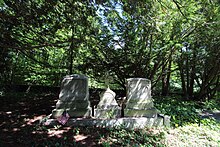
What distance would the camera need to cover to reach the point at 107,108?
495 cm

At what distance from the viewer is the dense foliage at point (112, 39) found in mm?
4680

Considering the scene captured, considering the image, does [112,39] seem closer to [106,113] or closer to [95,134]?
[106,113]

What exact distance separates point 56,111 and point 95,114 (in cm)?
114

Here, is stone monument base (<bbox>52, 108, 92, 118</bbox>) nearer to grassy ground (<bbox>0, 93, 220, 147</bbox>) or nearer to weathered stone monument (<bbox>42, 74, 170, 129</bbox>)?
weathered stone monument (<bbox>42, 74, 170, 129</bbox>)

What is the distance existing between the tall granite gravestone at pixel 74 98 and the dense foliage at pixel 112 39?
116 cm

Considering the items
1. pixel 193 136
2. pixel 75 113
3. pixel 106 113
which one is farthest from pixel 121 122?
pixel 193 136

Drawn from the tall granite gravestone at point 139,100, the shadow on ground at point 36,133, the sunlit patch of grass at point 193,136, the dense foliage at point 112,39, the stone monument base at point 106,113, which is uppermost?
the dense foliage at point 112,39

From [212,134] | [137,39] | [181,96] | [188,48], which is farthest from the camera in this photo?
[181,96]

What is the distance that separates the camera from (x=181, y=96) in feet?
32.5

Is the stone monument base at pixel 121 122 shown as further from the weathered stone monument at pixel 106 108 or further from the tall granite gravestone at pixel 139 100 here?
the tall granite gravestone at pixel 139 100

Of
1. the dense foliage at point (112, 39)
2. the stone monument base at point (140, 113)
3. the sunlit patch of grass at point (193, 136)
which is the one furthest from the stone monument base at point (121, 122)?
the dense foliage at point (112, 39)

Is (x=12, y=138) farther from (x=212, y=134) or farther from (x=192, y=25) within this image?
(x=192, y=25)

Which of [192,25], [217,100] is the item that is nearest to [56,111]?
[192,25]

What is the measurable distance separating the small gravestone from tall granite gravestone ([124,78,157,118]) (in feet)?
1.10
